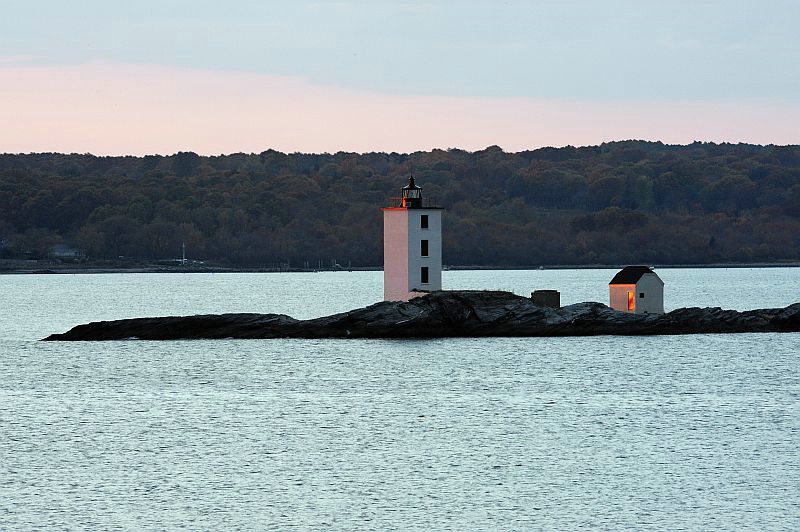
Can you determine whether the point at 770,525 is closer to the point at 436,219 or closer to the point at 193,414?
the point at 193,414

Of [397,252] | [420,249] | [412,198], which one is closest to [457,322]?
[420,249]

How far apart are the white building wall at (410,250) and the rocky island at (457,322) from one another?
3.20 ft

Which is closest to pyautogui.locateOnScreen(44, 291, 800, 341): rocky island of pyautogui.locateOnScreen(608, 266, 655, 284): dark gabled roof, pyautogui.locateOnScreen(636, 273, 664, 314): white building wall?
pyautogui.locateOnScreen(636, 273, 664, 314): white building wall

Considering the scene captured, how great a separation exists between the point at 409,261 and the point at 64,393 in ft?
70.9

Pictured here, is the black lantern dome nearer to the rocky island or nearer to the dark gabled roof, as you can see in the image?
the rocky island

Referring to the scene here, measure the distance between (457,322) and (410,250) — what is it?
6.23 m

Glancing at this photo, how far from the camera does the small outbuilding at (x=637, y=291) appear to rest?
73812 mm

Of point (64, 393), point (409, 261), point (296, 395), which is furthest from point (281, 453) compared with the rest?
point (409, 261)

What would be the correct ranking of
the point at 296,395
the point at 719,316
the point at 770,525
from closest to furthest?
the point at 770,525 → the point at 296,395 → the point at 719,316

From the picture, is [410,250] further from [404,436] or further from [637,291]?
[404,436]

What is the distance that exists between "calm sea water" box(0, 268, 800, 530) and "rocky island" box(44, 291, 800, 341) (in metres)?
1.13

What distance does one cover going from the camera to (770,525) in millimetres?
29359

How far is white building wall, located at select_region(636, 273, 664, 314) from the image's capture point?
73875 mm

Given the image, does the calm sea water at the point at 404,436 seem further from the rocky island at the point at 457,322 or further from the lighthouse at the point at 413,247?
the lighthouse at the point at 413,247
